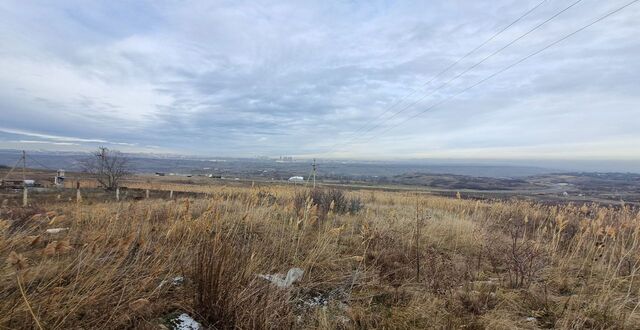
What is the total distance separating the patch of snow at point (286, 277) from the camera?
3748mm

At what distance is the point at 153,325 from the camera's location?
2551 millimetres

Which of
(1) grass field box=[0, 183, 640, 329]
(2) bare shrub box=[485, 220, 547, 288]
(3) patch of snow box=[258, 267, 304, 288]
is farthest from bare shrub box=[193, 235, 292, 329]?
(2) bare shrub box=[485, 220, 547, 288]

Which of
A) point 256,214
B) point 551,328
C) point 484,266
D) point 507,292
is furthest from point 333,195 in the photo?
point 551,328

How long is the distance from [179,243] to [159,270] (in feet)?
3.41

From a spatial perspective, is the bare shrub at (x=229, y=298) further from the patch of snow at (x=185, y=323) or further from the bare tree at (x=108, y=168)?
the bare tree at (x=108, y=168)

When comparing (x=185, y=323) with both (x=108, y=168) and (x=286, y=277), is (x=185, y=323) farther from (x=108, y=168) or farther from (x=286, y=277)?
(x=108, y=168)

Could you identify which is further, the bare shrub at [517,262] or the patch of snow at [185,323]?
the bare shrub at [517,262]

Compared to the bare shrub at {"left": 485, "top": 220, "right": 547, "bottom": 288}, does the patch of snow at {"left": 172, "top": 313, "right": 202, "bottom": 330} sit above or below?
above

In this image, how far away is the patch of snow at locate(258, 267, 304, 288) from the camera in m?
3.75

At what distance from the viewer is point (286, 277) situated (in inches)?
158

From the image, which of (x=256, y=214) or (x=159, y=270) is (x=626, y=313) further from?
(x=256, y=214)

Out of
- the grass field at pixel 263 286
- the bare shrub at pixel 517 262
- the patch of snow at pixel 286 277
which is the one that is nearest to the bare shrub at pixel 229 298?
the grass field at pixel 263 286

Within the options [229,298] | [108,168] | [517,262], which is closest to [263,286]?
[229,298]

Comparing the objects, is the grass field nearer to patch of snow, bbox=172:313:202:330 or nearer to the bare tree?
patch of snow, bbox=172:313:202:330
